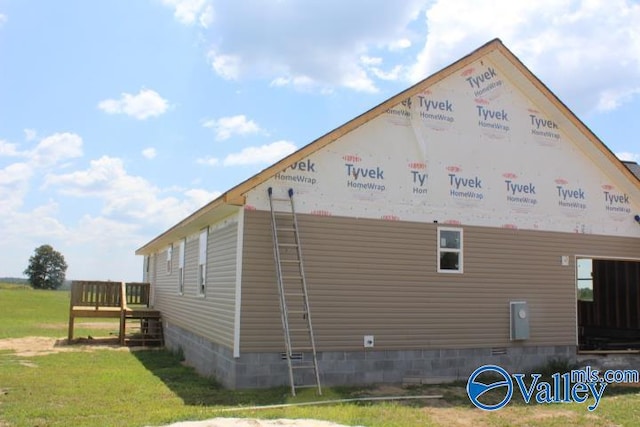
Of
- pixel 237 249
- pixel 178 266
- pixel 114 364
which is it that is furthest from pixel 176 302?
pixel 237 249

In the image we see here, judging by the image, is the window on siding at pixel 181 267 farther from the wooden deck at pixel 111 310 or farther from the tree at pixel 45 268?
the tree at pixel 45 268

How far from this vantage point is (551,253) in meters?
13.6

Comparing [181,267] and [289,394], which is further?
[181,267]

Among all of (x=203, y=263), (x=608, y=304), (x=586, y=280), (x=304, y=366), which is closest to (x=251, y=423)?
(x=304, y=366)

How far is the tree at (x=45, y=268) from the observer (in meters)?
91.8

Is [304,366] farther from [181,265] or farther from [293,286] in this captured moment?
[181,265]

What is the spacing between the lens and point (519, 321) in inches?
508

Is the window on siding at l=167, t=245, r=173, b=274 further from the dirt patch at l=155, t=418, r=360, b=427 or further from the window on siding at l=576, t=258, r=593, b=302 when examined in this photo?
the window on siding at l=576, t=258, r=593, b=302

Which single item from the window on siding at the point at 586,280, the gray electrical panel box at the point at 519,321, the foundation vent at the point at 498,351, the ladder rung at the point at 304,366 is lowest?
the ladder rung at the point at 304,366

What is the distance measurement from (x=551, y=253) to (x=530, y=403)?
440 centimetres

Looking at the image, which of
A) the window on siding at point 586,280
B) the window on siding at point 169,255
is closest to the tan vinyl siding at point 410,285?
the window on siding at point 586,280

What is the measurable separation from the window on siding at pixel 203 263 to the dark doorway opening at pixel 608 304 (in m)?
10.5

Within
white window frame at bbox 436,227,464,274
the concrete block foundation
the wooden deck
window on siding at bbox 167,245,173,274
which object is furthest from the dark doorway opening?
the wooden deck

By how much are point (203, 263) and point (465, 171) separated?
6341 mm
